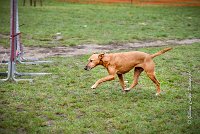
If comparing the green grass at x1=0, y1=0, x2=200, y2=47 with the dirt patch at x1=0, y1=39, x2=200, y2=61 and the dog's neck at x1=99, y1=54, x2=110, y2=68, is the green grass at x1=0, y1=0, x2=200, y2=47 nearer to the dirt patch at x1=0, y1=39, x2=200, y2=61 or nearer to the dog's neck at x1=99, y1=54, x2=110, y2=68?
the dirt patch at x1=0, y1=39, x2=200, y2=61

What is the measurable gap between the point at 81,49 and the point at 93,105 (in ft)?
21.8

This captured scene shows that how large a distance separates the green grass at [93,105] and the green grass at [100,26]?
5.68 m

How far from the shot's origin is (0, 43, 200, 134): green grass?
5.81 meters

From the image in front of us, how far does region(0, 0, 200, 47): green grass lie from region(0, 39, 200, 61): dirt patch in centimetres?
72

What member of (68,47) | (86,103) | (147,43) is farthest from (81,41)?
(86,103)

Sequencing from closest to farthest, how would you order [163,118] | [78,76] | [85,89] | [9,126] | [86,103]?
1. [9,126]
2. [163,118]
3. [86,103]
4. [85,89]
5. [78,76]

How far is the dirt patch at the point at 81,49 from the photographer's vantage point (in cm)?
1231

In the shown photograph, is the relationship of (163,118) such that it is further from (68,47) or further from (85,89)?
(68,47)

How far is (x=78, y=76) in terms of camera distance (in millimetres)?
9367

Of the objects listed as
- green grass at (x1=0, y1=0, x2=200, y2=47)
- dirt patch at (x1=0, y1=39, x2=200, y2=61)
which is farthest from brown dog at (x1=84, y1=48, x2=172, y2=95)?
green grass at (x1=0, y1=0, x2=200, y2=47)

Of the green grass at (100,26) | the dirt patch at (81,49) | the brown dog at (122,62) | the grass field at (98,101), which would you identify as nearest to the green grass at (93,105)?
the grass field at (98,101)

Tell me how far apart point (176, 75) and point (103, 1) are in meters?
25.3

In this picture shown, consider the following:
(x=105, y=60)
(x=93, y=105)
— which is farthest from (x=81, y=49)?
(x=93, y=105)

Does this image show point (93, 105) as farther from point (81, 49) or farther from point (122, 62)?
point (81, 49)
